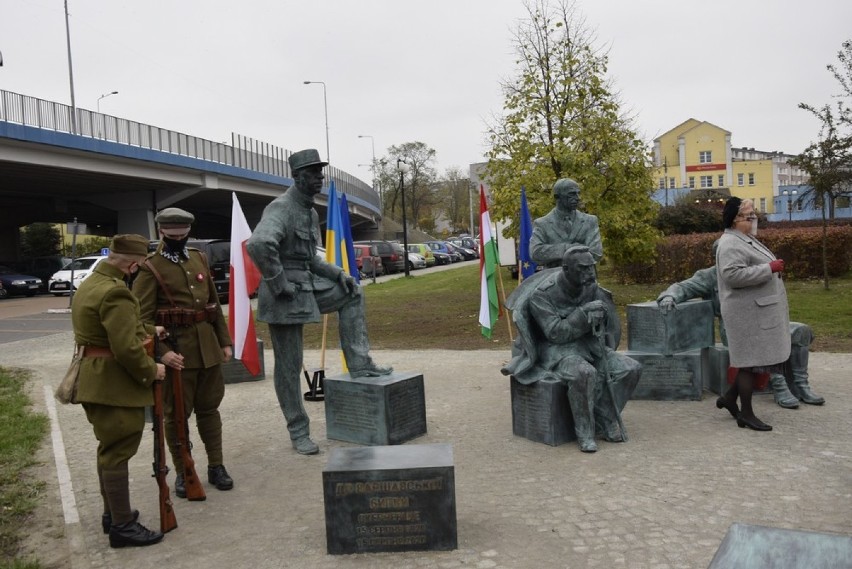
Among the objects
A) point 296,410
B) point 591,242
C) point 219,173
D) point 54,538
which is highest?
point 219,173

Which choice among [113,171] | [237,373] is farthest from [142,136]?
[237,373]

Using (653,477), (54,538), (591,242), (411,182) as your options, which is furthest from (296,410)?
(411,182)

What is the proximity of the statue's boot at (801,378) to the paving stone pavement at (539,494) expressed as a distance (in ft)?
0.55

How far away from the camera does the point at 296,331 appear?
6410mm

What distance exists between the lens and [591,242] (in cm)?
777

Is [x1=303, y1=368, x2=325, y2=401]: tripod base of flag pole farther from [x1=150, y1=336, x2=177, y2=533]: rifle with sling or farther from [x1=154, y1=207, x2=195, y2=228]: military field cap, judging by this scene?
[x1=150, y1=336, x2=177, y2=533]: rifle with sling

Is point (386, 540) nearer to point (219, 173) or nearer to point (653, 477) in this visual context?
point (653, 477)

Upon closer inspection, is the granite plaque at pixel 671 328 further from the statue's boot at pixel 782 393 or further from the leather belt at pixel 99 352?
the leather belt at pixel 99 352

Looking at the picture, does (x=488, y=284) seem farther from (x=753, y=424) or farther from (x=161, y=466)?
(x=161, y=466)

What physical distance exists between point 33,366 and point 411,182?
62139 millimetres

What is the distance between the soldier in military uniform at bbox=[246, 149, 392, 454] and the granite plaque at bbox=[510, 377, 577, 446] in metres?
1.38

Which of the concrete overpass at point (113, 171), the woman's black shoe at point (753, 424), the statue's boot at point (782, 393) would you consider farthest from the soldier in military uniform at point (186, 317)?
the concrete overpass at point (113, 171)

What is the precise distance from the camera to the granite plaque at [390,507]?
14.0 feet

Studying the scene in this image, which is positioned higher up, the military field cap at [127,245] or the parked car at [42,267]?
the parked car at [42,267]
